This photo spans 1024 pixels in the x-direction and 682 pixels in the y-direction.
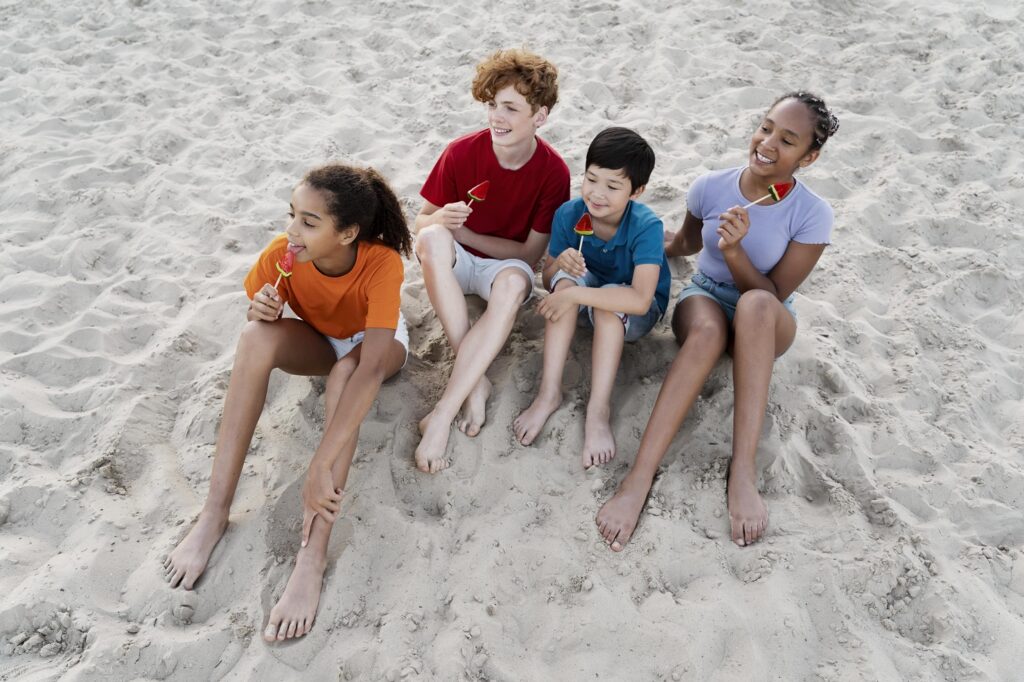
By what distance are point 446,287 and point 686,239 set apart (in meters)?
1.02

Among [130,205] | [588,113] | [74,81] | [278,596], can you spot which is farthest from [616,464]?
[74,81]

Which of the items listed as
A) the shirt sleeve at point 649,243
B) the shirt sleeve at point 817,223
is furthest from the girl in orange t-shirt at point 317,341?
the shirt sleeve at point 817,223

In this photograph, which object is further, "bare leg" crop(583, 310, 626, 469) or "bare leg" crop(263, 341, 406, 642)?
"bare leg" crop(583, 310, 626, 469)

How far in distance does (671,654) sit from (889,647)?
1.92ft

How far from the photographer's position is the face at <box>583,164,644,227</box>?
2.43 m

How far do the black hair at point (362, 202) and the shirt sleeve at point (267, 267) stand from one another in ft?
0.73

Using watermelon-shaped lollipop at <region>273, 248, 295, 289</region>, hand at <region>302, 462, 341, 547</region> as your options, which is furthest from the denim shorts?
hand at <region>302, 462, 341, 547</region>

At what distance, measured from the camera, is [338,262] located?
237 cm

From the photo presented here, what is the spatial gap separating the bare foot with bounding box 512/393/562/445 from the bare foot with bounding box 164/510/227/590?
984 millimetres

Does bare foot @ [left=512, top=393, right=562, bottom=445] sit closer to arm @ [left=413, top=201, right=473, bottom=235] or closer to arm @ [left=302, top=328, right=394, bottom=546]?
arm @ [left=302, top=328, right=394, bottom=546]

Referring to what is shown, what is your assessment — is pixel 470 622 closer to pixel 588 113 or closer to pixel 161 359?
pixel 161 359

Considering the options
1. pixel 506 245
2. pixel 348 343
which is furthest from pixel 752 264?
pixel 348 343

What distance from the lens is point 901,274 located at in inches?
126

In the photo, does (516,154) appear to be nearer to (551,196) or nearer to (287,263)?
(551,196)
